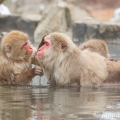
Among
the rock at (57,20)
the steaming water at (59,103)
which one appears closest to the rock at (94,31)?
the rock at (57,20)

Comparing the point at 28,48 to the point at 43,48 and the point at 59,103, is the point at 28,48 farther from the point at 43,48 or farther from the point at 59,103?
the point at 59,103

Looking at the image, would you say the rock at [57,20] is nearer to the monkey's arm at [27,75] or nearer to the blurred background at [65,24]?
the blurred background at [65,24]

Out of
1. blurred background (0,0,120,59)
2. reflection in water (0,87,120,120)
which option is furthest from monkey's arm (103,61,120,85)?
blurred background (0,0,120,59)

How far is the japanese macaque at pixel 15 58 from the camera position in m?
7.50

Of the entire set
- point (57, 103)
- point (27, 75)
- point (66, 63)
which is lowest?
point (57, 103)

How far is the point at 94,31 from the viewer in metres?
19.0

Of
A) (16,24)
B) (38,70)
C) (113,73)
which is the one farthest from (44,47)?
(16,24)

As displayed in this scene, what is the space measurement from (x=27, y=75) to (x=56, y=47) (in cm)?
60

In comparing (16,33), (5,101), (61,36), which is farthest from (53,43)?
(5,101)

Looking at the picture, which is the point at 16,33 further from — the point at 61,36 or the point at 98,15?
the point at 98,15

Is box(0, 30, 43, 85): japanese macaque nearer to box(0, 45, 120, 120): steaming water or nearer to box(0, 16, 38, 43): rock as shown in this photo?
box(0, 45, 120, 120): steaming water

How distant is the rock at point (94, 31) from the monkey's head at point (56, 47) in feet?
36.9

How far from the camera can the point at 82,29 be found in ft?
63.0

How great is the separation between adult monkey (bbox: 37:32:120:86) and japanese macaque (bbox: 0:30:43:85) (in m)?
0.35
